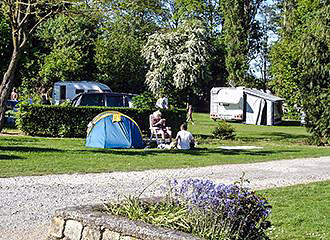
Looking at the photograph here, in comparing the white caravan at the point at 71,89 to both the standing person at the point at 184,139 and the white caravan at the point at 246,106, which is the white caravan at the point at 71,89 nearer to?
the white caravan at the point at 246,106

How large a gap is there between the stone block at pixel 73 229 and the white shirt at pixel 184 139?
987cm

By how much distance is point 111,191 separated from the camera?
26.9 feet

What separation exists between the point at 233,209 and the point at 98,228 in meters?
1.15

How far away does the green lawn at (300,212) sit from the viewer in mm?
6047

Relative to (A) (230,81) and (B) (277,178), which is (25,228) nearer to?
(B) (277,178)

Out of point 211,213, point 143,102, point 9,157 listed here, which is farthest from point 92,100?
point 211,213

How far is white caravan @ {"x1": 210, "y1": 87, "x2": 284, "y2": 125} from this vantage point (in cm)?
3381

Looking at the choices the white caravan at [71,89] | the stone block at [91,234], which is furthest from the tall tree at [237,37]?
the stone block at [91,234]

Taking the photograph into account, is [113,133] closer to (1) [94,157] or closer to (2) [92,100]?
(1) [94,157]

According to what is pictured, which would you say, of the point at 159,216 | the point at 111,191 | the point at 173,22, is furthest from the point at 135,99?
the point at 173,22

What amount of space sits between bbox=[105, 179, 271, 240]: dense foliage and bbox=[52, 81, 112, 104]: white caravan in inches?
1028

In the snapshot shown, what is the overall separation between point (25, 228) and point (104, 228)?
1.76 m

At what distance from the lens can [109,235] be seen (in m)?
4.37

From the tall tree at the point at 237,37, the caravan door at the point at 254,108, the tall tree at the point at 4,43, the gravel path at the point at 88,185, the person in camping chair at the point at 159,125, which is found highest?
the tall tree at the point at 237,37
